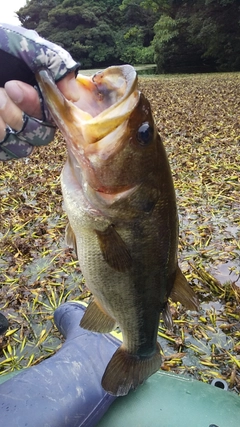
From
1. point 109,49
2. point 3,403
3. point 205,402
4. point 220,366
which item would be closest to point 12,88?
point 3,403

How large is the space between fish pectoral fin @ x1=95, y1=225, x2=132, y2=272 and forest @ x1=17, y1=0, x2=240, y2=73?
A: 2937 centimetres

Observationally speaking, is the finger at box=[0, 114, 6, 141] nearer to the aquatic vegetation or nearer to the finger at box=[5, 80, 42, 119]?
the finger at box=[5, 80, 42, 119]

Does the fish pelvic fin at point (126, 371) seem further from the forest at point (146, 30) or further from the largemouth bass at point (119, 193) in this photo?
the forest at point (146, 30)

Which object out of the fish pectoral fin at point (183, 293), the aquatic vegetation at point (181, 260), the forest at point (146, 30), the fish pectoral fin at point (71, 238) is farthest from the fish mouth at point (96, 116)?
the forest at point (146, 30)

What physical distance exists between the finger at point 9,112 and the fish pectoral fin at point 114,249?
19.6 inches

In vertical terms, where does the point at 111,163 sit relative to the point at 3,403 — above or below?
above

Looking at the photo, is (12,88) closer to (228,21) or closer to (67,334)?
(67,334)

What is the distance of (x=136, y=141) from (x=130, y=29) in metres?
51.3

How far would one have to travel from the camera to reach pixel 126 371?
1902mm

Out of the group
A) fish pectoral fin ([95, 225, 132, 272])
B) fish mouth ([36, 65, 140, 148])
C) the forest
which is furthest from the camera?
the forest

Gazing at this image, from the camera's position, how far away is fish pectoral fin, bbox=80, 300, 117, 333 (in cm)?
191

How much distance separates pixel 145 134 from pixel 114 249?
0.42 m

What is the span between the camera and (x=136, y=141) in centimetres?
154

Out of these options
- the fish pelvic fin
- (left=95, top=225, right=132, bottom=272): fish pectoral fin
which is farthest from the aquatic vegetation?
(left=95, top=225, right=132, bottom=272): fish pectoral fin
